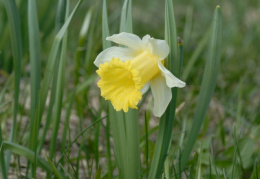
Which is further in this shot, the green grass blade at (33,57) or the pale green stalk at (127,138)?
the green grass blade at (33,57)

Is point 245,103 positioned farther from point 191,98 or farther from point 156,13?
point 156,13

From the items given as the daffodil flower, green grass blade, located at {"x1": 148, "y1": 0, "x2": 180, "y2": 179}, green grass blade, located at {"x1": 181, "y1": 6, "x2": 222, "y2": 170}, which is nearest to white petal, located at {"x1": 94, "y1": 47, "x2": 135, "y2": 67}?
the daffodil flower

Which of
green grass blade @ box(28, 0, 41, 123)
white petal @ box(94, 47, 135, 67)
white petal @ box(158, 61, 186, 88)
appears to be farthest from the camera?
green grass blade @ box(28, 0, 41, 123)

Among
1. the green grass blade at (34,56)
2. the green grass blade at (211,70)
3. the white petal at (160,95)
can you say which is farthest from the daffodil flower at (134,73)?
the green grass blade at (34,56)

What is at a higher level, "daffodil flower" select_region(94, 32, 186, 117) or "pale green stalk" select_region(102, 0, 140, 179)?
"daffodil flower" select_region(94, 32, 186, 117)

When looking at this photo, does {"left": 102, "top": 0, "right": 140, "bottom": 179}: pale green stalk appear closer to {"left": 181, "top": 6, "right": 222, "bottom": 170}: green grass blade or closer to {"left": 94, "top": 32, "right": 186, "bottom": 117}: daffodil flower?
{"left": 94, "top": 32, "right": 186, "bottom": 117}: daffodil flower

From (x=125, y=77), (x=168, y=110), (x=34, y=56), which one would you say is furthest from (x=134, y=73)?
(x=34, y=56)

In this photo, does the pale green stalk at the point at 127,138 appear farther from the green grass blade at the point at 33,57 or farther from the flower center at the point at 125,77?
the green grass blade at the point at 33,57

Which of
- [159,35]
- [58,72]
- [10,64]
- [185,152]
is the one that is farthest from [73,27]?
[185,152]
